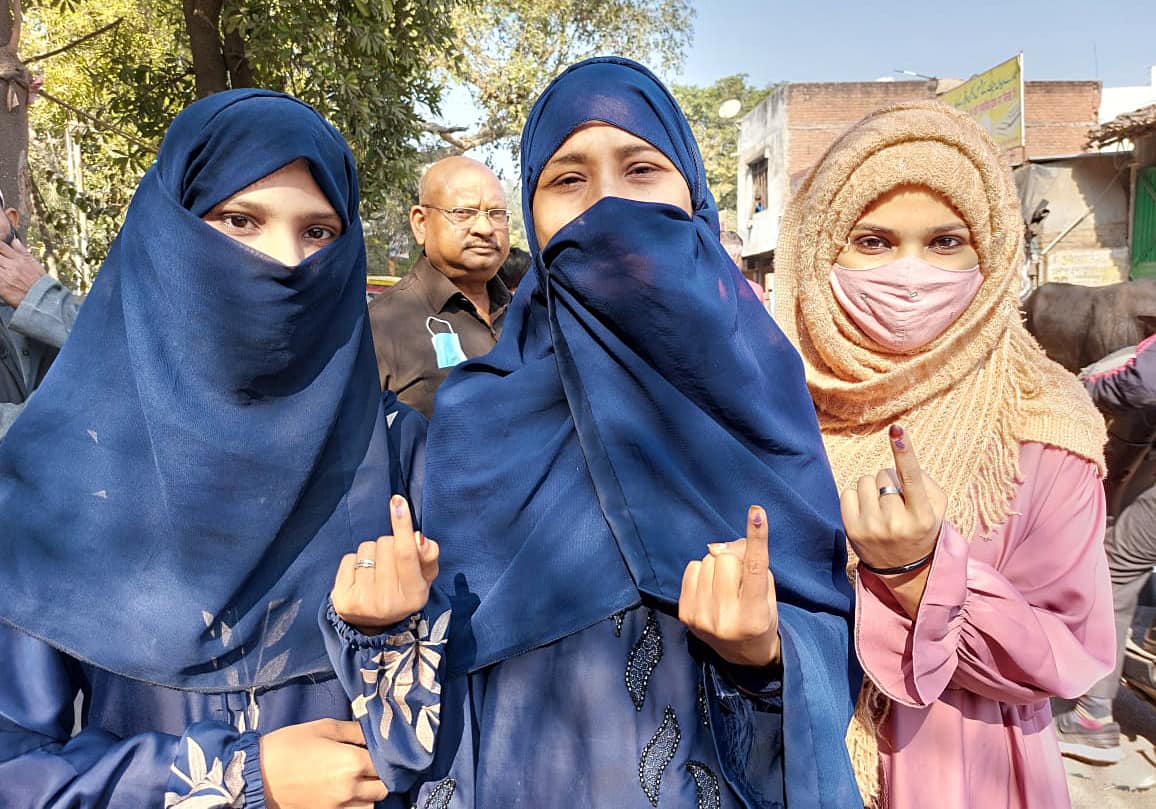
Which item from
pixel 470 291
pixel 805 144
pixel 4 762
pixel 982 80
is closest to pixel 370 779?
pixel 4 762

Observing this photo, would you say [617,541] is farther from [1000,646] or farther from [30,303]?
[30,303]

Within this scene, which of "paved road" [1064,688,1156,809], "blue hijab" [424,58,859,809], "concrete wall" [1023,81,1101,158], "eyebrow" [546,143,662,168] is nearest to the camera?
"blue hijab" [424,58,859,809]

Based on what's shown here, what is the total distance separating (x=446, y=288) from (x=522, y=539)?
2431 mm

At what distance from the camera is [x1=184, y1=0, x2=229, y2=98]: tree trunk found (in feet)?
15.2

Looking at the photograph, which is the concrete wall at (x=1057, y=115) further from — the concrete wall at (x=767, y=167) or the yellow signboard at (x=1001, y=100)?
the concrete wall at (x=767, y=167)

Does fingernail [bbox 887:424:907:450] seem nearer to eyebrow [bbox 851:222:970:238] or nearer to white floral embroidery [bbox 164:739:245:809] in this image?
eyebrow [bbox 851:222:970:238]

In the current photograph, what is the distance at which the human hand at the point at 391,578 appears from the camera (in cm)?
92

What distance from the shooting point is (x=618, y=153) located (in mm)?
1218

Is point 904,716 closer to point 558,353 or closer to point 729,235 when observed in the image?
point 558,353

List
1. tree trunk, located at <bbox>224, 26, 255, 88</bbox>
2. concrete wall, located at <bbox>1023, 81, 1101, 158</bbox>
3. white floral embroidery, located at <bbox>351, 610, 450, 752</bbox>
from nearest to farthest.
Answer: white floral embroidery, located at <bbox>351, 610, 450, 752</bbox> < tree trunk, located at <bbox>224, 26, 255, 88</bbox> < concrete wall, located at <bbox>1023, 81, 1101, 158</bbox>

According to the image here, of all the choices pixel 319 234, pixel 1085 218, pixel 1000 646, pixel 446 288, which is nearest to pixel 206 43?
pixel 446 288

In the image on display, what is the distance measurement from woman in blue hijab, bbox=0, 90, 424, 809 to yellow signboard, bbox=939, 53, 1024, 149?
11617mm

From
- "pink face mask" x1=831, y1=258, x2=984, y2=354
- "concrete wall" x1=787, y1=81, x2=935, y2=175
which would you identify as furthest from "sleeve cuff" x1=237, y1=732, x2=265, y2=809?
"concrete wall" x1=787, y1=81, x2=935, y2=175

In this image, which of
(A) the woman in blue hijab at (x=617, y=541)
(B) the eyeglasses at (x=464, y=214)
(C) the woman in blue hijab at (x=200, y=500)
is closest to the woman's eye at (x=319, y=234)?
(C) the woman in blue hijab at (x=200, y=500)
